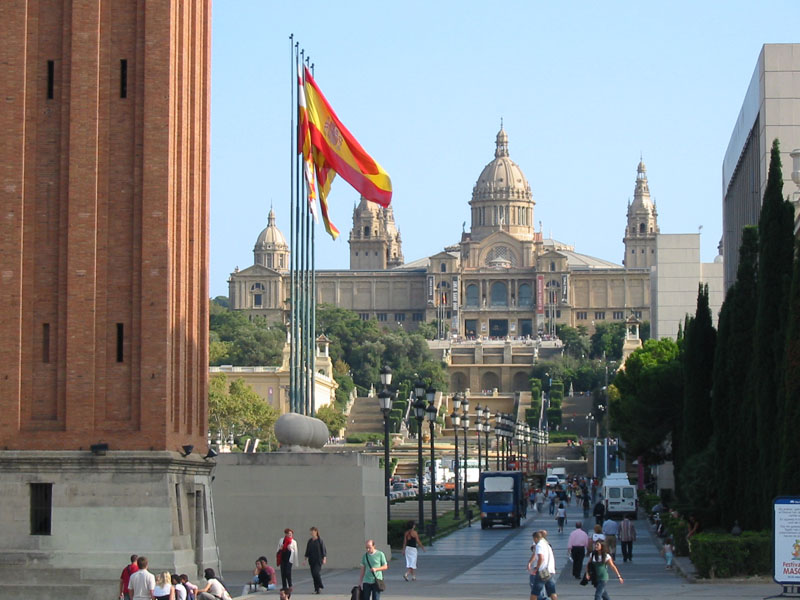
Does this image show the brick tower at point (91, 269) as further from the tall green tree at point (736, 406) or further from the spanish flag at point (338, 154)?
the tall green tree at point (736, 406)

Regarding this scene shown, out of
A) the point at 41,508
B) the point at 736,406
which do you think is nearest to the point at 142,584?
the point at 41,508

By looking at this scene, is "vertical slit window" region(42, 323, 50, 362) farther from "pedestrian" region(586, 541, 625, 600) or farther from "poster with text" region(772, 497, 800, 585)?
"poster with text" region(772, 497, 800, 585)

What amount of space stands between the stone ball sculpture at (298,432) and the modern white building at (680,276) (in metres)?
68.9

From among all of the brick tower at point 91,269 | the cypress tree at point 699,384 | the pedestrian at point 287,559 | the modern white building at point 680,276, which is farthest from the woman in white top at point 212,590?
the modern white building at point 680,276

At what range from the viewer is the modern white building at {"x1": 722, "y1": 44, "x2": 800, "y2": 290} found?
65.8 metres

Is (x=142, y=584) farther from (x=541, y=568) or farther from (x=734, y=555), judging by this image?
(x=734, y=555)

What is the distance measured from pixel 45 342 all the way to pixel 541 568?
11.0 meters

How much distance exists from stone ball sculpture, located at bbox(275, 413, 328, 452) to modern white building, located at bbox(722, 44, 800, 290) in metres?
26.5

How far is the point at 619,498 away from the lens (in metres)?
67.0

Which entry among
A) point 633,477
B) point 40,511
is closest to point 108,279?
point 40,511

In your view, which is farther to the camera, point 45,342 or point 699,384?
point 699,384

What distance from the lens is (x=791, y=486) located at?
33.2m

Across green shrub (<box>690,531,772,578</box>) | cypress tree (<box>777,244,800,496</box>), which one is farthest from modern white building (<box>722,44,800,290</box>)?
green shrub (<box>690,531,772,578</box>)

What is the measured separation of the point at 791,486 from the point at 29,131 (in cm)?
1602
